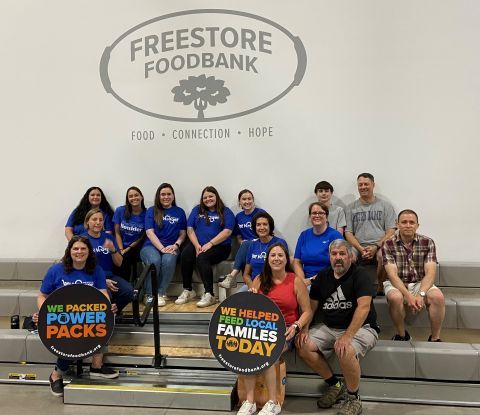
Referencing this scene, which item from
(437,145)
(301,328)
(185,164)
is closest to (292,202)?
(185,164)

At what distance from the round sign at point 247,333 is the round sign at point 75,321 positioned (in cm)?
83

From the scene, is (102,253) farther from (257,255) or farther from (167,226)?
(257,255)

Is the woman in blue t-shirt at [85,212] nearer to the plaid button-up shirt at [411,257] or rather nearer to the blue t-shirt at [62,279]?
the blue t-shirt at [62,279]

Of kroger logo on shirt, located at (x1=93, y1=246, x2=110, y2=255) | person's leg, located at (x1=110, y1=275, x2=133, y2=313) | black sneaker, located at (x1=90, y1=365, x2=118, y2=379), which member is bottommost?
black sneaker, located at (x1=90, y1=365, x2=118, y2=379)

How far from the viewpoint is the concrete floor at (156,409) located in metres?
3.09

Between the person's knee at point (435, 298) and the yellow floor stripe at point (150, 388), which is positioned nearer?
the yellow floor stripe at point (150, 388)

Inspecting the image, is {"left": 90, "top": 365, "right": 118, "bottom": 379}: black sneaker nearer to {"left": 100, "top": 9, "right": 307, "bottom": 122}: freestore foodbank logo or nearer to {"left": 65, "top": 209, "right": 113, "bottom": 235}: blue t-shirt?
{"left": 65, "top": 209, "right": 113, "bottom": 235}: blue t-shirt

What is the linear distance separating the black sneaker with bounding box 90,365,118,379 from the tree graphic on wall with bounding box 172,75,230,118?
9.08ft

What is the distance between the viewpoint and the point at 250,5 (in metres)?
4.89

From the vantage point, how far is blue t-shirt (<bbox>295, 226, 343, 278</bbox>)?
382 centimetres

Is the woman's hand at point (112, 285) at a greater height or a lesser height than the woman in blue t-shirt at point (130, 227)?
lesser

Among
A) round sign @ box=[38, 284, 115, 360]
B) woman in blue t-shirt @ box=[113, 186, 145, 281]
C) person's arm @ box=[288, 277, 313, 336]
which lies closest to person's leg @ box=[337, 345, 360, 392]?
person's arm @ box=[288, 277, 313, 336]

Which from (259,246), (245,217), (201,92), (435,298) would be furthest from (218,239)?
(435,298)

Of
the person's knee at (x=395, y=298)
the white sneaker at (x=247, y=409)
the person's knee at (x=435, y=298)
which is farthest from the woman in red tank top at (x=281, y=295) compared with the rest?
the person's knee at (x=435, y=298)
